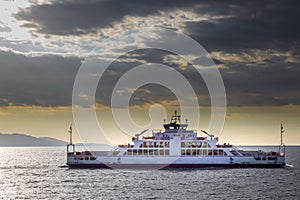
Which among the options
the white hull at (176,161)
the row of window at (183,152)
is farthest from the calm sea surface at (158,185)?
the row of window at (183,152)

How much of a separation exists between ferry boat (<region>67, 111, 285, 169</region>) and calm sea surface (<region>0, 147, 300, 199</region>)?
77.0 inches

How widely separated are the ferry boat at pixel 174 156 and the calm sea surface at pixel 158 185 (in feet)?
6.42

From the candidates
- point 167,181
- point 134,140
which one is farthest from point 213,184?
point 134,140

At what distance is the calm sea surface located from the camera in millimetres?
52219

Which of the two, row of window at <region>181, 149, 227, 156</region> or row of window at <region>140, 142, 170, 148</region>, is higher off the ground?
row of window at <region>140, 142, 170, 148</region>

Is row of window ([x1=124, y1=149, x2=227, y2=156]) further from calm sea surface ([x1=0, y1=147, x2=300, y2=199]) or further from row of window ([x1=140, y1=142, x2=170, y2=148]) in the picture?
calm sea surface ([x1=0, y1=147, x2=300, y2=199])

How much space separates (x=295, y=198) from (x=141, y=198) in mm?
17634

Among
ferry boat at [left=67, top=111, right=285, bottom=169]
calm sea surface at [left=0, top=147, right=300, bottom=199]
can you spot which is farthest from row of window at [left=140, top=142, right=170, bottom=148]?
calm sea surface at [left=0, top=147, right=300, bottom=199]

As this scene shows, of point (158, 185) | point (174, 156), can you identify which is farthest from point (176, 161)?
point (158, 185)

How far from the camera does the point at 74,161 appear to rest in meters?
79.3

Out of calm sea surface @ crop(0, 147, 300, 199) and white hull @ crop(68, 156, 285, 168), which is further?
white hull @ crop(68, 156, 285, 168)

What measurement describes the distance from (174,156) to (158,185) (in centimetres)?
1876

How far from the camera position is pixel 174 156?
7756cm

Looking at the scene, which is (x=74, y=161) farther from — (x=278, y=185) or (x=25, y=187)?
(x=278, y=185)
